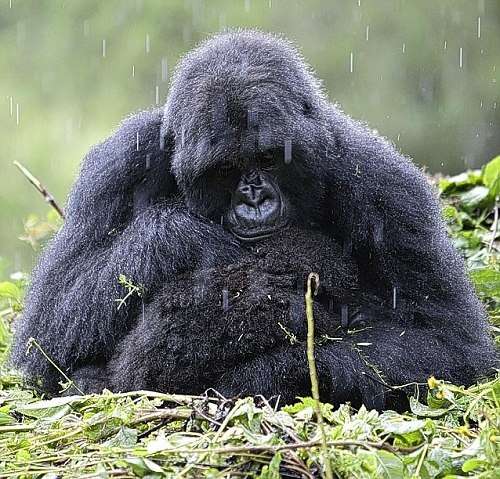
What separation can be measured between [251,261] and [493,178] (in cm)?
265

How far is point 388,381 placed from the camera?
13.2 ft

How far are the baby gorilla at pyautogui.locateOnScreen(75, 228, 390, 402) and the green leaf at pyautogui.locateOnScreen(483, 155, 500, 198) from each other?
235cm

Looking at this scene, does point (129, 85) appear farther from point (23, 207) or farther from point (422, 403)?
point (422, 403)

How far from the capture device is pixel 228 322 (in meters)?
3.93

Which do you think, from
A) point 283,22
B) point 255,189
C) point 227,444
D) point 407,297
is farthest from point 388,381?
point 283,22

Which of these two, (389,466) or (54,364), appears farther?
(54,364)

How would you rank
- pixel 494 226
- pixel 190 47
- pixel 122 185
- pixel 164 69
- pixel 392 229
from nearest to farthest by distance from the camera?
pixel 392 229 → pixel 122 185 → pixel 494 226 → pixel 164 69 → pixel 190 47

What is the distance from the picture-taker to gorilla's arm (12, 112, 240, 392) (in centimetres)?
425

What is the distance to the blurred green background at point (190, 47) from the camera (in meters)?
13.3

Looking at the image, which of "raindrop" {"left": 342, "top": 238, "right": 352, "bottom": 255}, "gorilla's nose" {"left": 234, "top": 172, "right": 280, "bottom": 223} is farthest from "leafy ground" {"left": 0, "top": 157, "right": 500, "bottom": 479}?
"gorilla's nose" {"left": 234, "top": 172, "right": 280, "bottom": 223}

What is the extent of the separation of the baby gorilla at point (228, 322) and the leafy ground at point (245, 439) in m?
0.38

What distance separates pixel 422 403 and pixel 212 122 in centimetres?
149

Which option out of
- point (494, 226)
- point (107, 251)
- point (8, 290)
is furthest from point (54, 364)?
point (494, 226)

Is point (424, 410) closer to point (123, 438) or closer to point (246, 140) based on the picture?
point (123, 438)
